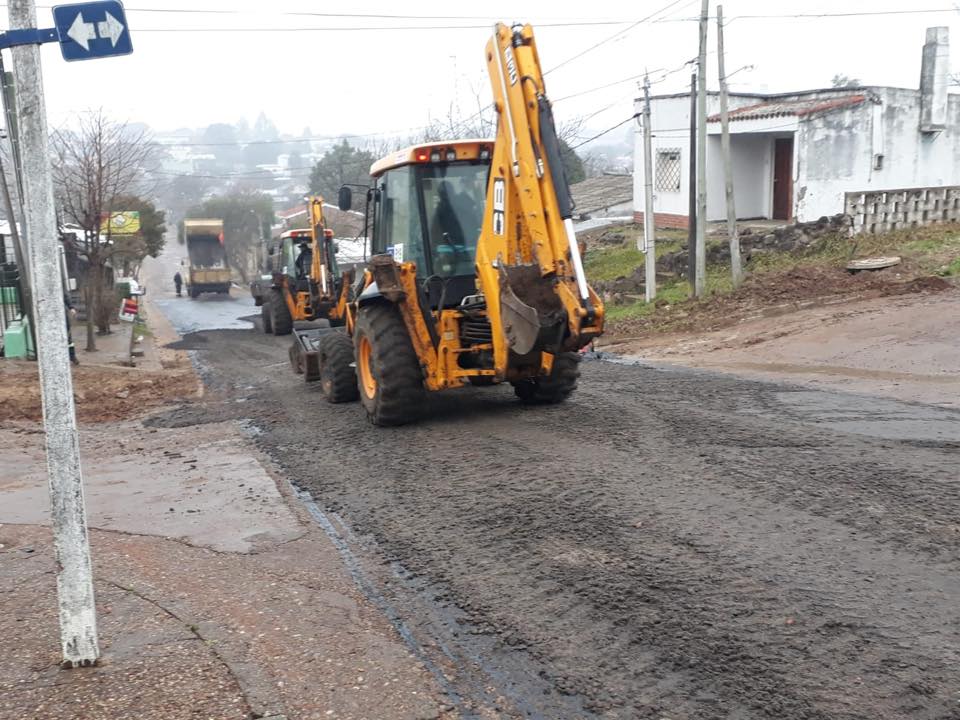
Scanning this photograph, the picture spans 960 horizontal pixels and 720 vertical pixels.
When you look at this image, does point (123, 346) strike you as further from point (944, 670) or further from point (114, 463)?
point (944, 670)

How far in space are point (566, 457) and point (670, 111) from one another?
23.5m

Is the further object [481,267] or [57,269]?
[481,267]

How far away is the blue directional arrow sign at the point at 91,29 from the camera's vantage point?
4062 millimetres

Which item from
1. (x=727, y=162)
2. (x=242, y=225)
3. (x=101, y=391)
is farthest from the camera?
(x=242, y=225)

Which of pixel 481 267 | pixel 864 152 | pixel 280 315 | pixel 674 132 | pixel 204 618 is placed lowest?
pixel 280 315

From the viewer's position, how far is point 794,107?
2561 centimetres

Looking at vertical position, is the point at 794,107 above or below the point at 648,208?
above

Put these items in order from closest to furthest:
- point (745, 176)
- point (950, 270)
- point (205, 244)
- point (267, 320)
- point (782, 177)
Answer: point (950, 270), point (267, 320), point (782, 177), point (745, 176), point (205, 244)

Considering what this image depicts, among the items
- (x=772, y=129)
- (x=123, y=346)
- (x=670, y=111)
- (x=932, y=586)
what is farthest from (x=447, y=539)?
(x=670, y=111)

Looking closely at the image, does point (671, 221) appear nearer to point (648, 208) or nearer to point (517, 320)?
point (648, 208)

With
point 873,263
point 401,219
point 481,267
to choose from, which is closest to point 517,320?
point 481,267

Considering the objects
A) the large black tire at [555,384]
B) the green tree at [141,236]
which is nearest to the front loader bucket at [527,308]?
the large black tire at [555,384]

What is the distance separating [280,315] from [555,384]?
637 inches

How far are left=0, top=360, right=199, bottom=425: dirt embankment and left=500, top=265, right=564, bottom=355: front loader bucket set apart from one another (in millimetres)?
6804
